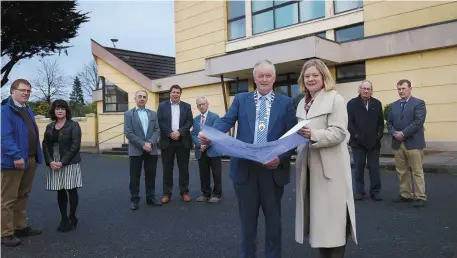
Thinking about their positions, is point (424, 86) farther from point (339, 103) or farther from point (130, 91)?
point (130, 91)

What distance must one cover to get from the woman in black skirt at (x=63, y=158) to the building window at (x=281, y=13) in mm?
12582

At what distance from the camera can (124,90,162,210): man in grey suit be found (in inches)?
263

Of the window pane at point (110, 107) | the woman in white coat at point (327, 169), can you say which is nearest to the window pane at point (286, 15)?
the window pane at point (110, 107)

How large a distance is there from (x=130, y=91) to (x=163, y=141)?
15.1 m

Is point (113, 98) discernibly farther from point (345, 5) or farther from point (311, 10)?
point (345, 5)

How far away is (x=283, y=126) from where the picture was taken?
335 centimetres

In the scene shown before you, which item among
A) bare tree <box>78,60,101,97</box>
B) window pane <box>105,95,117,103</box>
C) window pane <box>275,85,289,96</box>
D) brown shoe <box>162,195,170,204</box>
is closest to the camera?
brown shoe <box>162,195,170,204</box>

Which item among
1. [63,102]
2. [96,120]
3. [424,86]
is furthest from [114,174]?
[96,120]

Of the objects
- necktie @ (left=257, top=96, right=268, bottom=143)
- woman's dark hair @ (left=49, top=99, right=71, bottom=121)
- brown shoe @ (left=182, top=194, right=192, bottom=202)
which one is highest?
woman's dark hair @ (left=49, top=99, right=71, bottom=121)

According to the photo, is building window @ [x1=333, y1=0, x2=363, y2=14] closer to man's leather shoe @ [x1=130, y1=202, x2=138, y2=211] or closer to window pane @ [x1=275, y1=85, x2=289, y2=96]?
window pane @ [x1=275, y1=85, x2=289, y2=96]

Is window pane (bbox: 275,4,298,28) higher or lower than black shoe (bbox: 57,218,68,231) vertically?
higher

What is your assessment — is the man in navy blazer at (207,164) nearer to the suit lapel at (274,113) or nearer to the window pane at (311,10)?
the suit lapel at (274,113)

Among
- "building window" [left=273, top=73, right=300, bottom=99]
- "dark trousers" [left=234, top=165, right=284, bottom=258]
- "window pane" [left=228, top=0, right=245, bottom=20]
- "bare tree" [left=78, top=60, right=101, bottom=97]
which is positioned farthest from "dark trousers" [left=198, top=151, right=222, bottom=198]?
"bare tree" [left=78, top=60, right=101, bottom=97]

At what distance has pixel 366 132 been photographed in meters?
6.70
